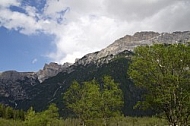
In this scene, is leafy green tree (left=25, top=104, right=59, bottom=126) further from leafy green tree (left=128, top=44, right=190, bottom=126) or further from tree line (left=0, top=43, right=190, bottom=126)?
leafy green tree (left=128, top=44, right=190, bottom=126)

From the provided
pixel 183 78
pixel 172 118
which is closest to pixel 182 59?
pixel 183 78

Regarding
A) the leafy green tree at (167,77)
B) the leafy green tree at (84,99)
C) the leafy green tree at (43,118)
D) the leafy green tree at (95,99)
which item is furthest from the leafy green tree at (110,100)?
the leafy green tree at (43,118)

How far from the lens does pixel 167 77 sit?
3612cm

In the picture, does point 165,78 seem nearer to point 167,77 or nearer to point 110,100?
point 167,77

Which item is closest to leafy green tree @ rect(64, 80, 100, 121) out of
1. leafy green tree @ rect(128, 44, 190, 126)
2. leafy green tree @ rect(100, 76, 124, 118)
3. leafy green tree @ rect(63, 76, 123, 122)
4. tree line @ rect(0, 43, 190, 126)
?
leafy green tree @ rect(63, 76, 123, 122)

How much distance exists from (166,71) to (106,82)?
2765 cm

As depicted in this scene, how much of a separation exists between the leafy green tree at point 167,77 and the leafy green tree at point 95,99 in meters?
22.8

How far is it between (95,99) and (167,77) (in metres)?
29.7

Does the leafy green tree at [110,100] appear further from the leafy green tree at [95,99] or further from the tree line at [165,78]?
the tree line at [165,78]

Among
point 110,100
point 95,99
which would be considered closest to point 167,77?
point 110,100

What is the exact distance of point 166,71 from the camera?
3728 cm

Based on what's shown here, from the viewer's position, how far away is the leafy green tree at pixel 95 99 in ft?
203

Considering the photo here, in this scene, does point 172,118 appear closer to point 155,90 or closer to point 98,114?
point 155,90

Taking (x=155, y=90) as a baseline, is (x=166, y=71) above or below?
above
